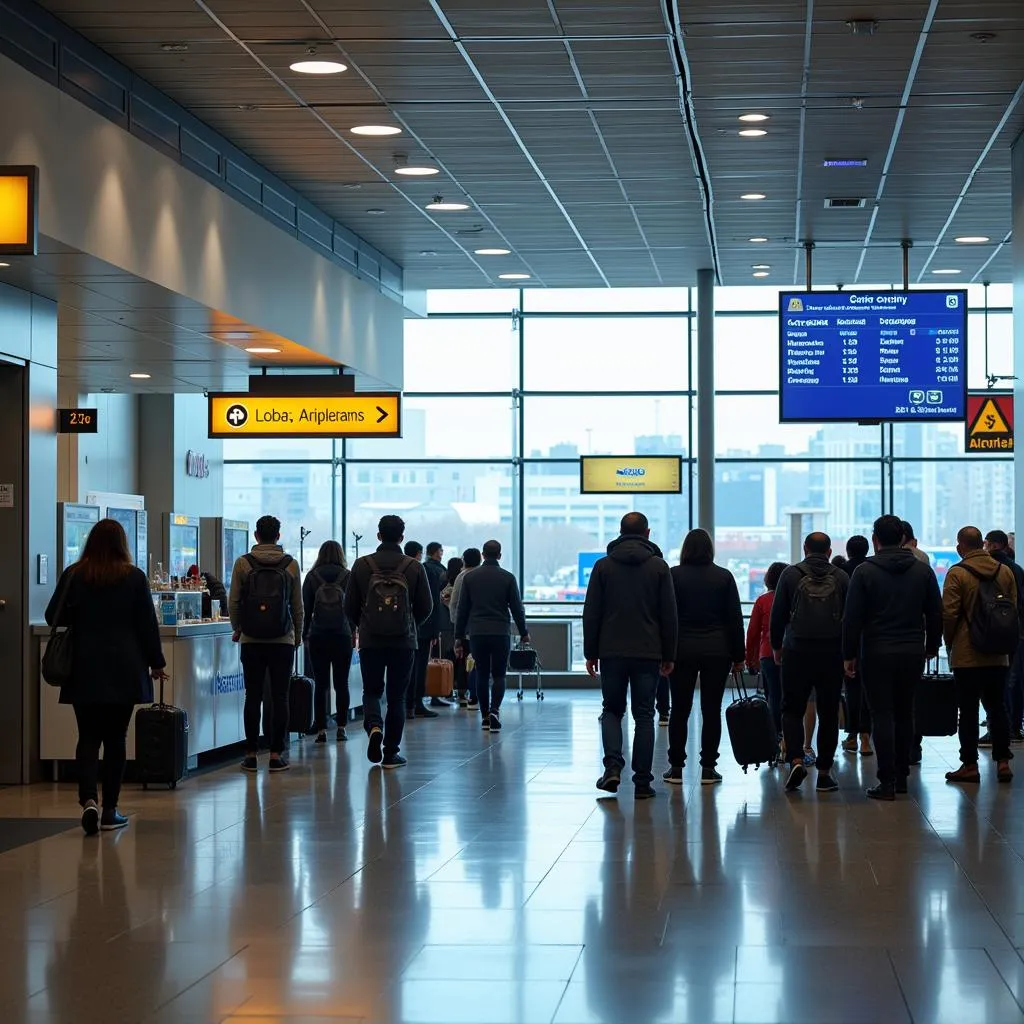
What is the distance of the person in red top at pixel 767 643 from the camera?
37.0 ft

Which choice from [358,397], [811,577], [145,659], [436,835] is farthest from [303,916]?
[358,397]

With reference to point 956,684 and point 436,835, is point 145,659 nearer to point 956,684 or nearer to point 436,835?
point 436,835

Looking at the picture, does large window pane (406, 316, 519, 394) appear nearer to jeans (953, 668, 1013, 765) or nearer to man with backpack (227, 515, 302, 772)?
man with backpack (227, 515, 302, 772)

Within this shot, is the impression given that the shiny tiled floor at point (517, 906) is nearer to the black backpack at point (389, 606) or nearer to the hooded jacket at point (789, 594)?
the hooded jacket at point (789, 594)

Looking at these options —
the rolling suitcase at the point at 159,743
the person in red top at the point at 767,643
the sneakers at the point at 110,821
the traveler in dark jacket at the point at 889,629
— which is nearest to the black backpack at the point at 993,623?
the traveler in dark jacket at the point at 889,629

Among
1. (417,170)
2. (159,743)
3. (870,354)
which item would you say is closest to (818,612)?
(159,743)

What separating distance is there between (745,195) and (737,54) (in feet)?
12.7

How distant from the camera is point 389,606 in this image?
1066 centimetres

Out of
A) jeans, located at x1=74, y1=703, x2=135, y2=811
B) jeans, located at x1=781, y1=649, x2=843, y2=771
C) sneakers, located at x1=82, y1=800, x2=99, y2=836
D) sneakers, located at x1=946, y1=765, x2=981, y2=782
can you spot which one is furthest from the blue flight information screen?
sneakers, located at x1=82, y1=800, x2=99, y2=836

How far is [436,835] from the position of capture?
8031mm

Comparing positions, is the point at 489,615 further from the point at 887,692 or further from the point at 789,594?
the point at 887,692

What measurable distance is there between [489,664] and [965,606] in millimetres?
5276

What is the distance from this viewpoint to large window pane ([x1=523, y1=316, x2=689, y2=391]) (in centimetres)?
2102

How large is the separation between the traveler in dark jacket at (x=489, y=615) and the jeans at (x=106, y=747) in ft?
19.1
